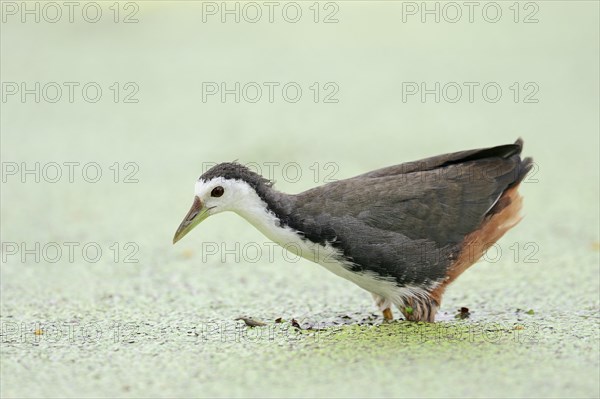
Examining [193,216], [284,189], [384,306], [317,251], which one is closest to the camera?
[317,251]

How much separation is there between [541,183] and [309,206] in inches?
138

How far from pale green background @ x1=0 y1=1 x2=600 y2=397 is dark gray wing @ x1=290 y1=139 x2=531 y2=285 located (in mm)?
372

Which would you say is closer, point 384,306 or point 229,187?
point 229,187

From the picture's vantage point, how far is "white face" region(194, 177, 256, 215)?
4426 mm

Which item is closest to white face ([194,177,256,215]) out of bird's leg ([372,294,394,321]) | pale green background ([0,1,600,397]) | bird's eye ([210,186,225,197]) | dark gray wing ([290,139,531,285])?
bird's eye ([210,186,225,197])

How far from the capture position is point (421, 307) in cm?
452

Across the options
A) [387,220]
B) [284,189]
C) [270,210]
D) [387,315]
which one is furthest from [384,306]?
[284,189]

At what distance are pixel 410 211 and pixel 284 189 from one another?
9.88 ft

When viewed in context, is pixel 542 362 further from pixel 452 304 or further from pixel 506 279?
pixel 506 279

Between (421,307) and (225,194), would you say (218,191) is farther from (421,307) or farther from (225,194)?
(421,307)

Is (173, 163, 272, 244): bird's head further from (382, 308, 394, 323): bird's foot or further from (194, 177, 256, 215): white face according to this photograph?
(382, 308, 394, 323): bird's foot

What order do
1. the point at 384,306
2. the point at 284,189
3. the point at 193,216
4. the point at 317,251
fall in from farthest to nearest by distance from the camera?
the point at 284,189 < the point at 384,306 < the point at 193,216 < the point at 317,251

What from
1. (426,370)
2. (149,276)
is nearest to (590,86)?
(149,276)

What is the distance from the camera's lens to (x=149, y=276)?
575cm
